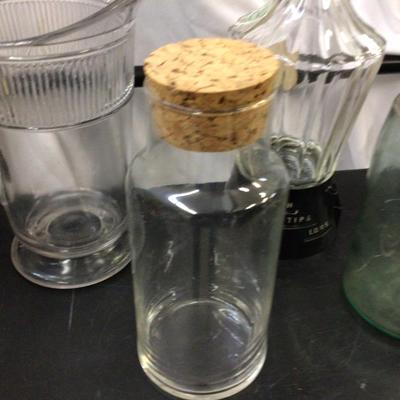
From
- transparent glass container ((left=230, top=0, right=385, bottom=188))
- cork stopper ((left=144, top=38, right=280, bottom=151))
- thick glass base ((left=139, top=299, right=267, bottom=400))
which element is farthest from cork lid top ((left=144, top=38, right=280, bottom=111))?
thick glass base ((left=139, top=299, right=267, bottom=400))

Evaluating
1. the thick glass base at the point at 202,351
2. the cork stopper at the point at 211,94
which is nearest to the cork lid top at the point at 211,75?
the cork stopper at the point at 211,94

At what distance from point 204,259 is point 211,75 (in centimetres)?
24

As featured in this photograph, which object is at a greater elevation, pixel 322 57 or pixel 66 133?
pixel 322 57

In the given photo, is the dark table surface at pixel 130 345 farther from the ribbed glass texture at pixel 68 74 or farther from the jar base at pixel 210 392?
the ribbed glass texture at pixel 68 74

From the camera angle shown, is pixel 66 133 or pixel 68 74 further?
pixel 66 133

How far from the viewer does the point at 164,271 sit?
551mm

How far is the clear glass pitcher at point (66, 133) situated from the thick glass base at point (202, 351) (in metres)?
0.09

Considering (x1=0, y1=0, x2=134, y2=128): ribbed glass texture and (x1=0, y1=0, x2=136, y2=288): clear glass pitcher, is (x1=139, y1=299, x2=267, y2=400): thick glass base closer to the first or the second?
(x1=0, y1=0, x2=136, y2=288): clear glass pitcher

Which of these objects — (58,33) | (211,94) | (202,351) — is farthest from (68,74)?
(202,351)

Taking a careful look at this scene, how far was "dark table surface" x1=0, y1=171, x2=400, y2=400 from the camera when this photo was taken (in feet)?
1.47

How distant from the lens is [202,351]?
0.48 m

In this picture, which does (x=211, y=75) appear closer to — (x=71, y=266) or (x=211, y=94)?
(x=211, y=94)

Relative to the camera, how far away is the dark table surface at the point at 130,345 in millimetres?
449

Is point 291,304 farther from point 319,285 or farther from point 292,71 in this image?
point 292,71
